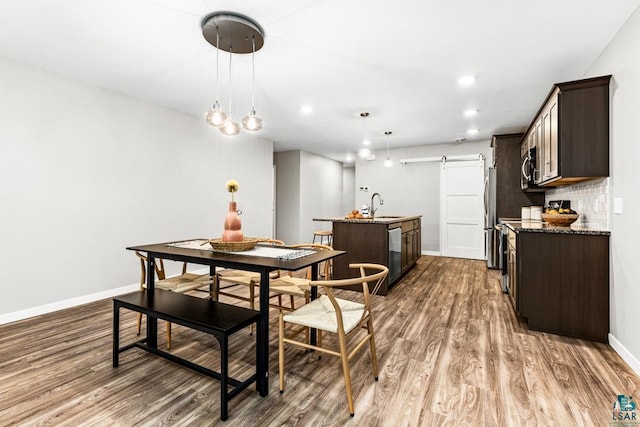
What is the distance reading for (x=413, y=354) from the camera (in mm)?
2402

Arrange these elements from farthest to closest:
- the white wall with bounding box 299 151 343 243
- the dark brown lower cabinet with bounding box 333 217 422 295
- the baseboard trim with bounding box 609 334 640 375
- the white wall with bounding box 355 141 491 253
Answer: the white wall with bounding box 299 151 343 243 → the white wall with bounding box 355 141 491 253 → the dark brown lower cabinet with bounding box 333 217 422 295 → the baseboard trim with bounding box 609 334 640 375

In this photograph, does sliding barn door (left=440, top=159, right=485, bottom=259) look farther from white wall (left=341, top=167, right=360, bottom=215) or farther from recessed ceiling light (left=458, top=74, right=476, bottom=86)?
recessed ceiling light (left=458, top=74, right=476, bottom=86)

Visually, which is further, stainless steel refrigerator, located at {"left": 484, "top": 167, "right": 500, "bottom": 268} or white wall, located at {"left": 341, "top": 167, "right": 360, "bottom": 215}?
white wall, located at {"left": 341, "top": 167, "right": 360, "bottom": 215}

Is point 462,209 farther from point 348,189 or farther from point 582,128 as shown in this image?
point 582,128

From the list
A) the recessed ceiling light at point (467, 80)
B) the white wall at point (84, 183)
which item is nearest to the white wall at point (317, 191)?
the white wall at point (84, 183)

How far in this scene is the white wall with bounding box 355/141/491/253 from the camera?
699 cm

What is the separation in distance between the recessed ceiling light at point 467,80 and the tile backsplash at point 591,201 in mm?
1537

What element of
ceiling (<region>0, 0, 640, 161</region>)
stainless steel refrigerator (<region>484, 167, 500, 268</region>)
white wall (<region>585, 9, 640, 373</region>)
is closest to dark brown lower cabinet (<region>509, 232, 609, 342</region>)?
white wall (<region>585, 9, 640, 373</region>)

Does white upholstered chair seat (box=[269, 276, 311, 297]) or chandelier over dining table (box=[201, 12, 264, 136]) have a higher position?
chandelier over dining table (box=[201, 12, 264, 136])

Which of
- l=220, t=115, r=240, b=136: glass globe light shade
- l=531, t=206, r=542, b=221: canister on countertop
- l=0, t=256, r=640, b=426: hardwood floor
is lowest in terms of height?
l=0, t=256, r=640, b=426: hardwood floor

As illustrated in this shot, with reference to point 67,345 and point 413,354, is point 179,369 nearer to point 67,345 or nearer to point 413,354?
point 67,345

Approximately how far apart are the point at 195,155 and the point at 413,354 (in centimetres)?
403

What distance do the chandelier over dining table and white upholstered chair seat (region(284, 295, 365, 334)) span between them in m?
1.46

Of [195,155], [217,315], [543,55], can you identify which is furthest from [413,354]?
[195,155]
